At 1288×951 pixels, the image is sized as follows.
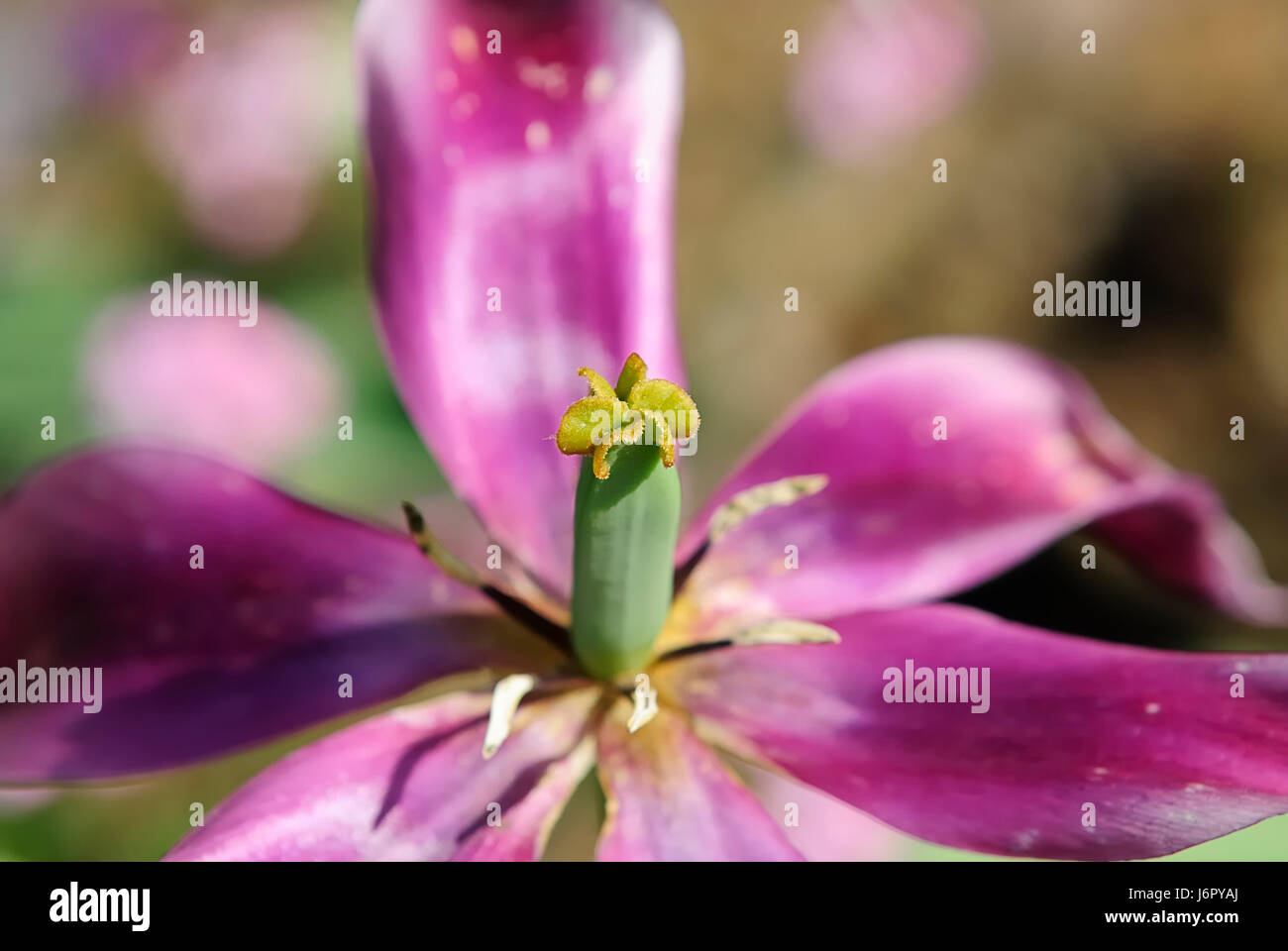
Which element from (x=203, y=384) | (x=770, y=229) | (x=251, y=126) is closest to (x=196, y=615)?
(x=203, y=384)

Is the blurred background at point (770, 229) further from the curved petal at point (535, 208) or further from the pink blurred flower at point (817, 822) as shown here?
the curved petal at point (535, 208)

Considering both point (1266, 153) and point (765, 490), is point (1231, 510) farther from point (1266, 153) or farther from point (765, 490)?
point (765, 490)

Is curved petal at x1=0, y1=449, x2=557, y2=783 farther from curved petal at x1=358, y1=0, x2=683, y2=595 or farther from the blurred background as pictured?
the blurred background

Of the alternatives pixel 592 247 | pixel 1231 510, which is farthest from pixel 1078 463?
pixel 1231 510

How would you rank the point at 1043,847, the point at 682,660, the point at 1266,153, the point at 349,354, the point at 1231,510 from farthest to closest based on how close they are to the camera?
1. the point at 1266,153
2. the point at 1231,510
3. the point at 349,354
4. the point at 682,660
5. the point at 1043,847

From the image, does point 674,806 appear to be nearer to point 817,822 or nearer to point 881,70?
point 817,822

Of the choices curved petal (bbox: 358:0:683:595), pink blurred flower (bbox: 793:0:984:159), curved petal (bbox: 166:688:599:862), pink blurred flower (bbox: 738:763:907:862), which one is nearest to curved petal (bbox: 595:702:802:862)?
curved petal (bbox: 166:688:599:862)

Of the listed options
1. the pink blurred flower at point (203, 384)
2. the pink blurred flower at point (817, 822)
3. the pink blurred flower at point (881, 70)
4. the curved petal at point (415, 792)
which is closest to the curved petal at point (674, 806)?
the curved petal at point (415, 792)
